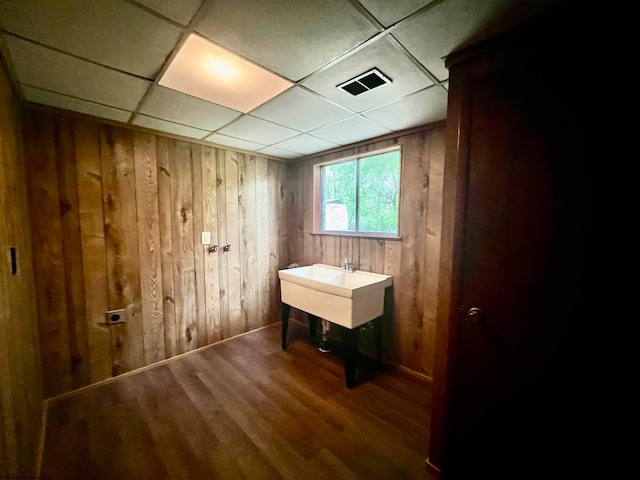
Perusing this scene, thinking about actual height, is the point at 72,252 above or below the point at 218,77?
below

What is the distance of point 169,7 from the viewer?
94cm


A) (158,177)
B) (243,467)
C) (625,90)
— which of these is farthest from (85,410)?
(625,90)

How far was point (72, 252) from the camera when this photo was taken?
1908 mm

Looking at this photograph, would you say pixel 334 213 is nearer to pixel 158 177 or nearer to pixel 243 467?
pixel 158 177

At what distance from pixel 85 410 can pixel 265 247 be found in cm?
208

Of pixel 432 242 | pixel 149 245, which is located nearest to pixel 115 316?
pixel 149 245

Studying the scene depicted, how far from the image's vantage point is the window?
2398 millimetres

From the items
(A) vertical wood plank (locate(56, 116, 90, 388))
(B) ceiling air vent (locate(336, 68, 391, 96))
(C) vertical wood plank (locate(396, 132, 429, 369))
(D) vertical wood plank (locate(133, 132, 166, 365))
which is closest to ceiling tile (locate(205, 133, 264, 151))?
(D) vertical wood plank (locate(133, 132, 166, 365))

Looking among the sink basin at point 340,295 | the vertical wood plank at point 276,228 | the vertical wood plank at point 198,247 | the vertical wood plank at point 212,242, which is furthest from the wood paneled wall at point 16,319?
the vertical wood plank at point 276,228

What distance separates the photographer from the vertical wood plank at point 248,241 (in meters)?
2.90

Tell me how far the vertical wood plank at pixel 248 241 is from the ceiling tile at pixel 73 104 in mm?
1158

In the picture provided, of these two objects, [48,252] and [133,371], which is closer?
[48,252]

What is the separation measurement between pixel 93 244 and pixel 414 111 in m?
2.78

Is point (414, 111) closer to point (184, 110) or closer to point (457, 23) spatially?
point (457, 23)
